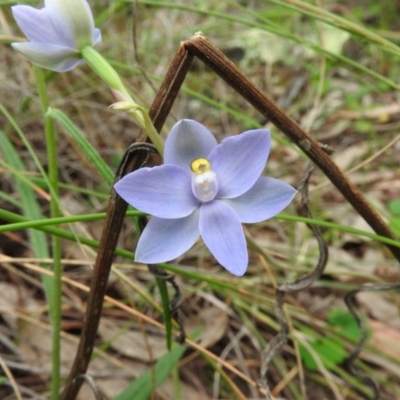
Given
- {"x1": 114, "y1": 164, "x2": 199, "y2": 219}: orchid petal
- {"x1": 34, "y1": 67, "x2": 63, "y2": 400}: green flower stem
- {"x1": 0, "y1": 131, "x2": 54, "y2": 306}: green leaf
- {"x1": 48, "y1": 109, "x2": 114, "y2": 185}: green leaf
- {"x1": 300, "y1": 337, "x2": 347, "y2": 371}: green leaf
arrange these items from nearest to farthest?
{"x1": 114, "y1": 164, "x2": 199, "y2": 219}: orchid petal, {"x1": 48, "y1": 109, "x2": 114, "y2": 185}: green leaf, {"x1": 34, "y1": 67, "x2": 63, "y2": 400}: green flower stem, {"x1": 0, "y1": 131, "x2": 54, "y2": 306}: green leaf, {"x1": 300, "y1": 337, "x2": 347, "y2": 371}: green leaf

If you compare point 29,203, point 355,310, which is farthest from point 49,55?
point 355,310

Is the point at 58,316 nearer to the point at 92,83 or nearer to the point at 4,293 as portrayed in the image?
the point at 4,293

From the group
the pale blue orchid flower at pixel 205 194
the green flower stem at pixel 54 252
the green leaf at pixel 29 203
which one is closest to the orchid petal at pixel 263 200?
the pale blue orchid flower at pixel 205 194

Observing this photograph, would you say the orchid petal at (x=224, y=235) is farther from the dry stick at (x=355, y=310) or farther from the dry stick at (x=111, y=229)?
the dry stick at (x=355, y=310)

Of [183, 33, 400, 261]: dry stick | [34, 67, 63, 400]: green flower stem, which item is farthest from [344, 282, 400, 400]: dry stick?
[34, 67, 63, 400]: green flower stem

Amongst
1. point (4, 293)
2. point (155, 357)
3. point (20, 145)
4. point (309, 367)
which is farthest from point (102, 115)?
point (309, 367)

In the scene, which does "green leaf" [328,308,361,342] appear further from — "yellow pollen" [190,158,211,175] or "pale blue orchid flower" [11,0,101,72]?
"pale blue orchid flower" [11,0,101,72]

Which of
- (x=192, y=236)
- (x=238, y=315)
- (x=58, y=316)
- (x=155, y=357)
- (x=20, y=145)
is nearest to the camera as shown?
(x=192, y=236)
